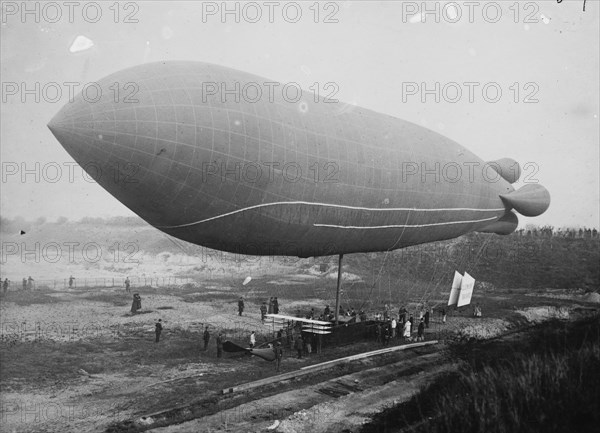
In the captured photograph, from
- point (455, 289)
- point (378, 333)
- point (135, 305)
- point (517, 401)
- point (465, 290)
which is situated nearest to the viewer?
point (517, 401)

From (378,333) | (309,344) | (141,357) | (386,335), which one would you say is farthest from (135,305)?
(386,335)

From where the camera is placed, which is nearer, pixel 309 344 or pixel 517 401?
pixel 517 401

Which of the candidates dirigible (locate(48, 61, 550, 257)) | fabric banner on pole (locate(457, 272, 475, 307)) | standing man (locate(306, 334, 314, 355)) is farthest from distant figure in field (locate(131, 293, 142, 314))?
fabric banner on pole (locate(457, 272, 475, 307))

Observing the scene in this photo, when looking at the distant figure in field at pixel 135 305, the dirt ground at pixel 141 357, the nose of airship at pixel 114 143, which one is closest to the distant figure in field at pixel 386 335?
the dirt ground at pixel 141 357

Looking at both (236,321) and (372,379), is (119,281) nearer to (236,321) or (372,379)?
(236,321)

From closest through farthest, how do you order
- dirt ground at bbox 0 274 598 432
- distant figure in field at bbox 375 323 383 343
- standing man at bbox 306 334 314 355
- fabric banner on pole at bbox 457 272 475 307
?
1. dirt ground at bbox 0 274 598 432
2. standing man at bbox 306 334 314 355
3. distant figure in field at bbox 375 323 383 343
4. fabric banner on pole at bbox 457 272 475 307

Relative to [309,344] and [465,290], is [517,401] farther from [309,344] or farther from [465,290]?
[465,290]

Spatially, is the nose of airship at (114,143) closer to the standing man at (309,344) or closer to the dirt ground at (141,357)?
the dirt ground at (141,357)

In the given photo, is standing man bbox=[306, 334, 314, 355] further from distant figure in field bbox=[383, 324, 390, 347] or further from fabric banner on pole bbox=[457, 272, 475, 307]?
fabric banner on pole bbox=[457, 272, 475, 307]
